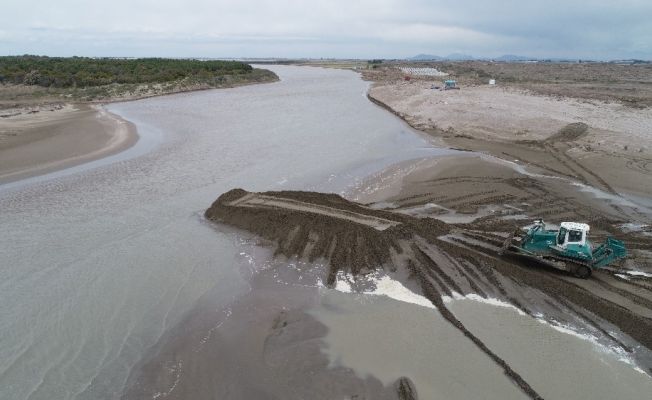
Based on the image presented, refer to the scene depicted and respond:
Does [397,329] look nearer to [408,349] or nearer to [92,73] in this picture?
[408,349]

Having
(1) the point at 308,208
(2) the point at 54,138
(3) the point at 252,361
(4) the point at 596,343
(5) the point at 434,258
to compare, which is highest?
(2) the point at 54,138

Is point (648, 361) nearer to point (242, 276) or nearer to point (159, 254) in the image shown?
point (242, 276)

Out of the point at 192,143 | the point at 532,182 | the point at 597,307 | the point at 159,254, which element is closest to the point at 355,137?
the point at 192,143

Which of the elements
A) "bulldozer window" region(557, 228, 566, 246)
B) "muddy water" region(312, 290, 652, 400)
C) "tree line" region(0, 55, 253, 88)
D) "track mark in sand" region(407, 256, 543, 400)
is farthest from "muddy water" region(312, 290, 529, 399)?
"tree line" region(0, 55, 253, 88)

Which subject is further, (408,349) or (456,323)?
(456,323)

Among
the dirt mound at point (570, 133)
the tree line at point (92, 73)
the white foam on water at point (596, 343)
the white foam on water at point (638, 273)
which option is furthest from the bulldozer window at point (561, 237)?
the tree line at point (92, 73)

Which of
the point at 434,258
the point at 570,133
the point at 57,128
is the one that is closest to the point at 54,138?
the point at 57,128

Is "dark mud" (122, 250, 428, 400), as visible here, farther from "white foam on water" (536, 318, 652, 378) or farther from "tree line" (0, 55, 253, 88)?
"tree line" (0, 55, 253, 88)
